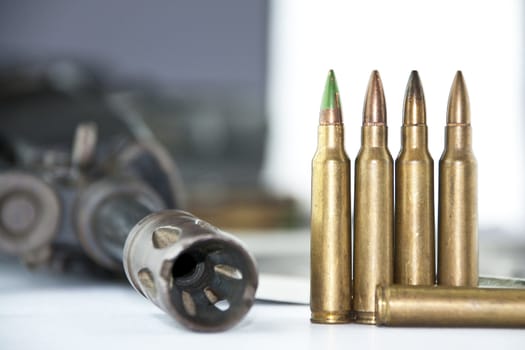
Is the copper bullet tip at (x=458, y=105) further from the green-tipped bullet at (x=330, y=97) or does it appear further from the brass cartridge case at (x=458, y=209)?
the green-tipped bullet at (x=330, y=97)

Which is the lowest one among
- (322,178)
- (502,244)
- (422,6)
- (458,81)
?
(502,244)

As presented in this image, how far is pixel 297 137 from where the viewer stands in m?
5.47

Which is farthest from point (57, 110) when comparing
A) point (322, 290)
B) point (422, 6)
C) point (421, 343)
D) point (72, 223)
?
point (422, 6)

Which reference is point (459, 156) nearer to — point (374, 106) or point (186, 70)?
point (374, 106)

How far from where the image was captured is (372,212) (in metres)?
1.17

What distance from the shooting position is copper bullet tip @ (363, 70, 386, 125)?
3.93 feet

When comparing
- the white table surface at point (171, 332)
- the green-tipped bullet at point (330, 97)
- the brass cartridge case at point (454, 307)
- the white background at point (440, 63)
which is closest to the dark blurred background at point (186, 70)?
the white background at point (440, 63)

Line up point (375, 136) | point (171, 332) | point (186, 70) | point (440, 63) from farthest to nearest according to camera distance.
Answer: point (186, 70)
point (440, 63)
point (375, 136)
point (171, 332)

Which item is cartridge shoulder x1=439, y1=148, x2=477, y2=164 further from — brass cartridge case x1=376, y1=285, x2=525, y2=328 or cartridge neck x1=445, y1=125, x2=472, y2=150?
brass cartridge case x1=376, y1=285, x2=525, y2=328

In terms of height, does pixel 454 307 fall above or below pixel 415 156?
below

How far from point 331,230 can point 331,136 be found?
13cm

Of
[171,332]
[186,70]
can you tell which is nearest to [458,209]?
[171,332]

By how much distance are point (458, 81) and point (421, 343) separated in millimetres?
413

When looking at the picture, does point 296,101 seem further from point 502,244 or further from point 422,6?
point 502,244
